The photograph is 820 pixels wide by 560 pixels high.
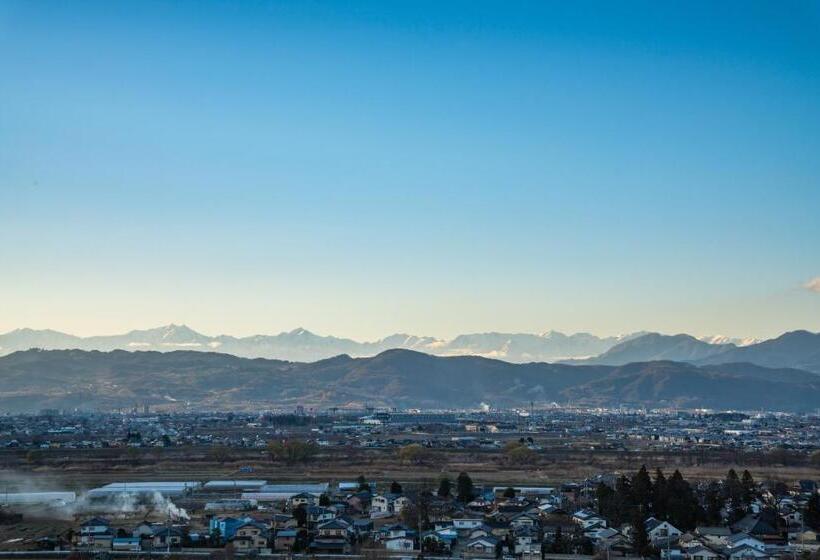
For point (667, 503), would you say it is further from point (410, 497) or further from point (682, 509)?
point (410, 497)

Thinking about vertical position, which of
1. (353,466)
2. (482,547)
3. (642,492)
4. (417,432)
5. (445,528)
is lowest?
(482,547)

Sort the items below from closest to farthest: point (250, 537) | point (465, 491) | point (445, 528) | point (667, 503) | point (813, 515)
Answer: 1. point (250, 537)
2. point (813, 515)
3. point (445, 528)
4. point (667, 503)
5. point (465, 491)

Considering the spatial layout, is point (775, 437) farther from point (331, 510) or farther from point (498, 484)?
point (331, 510)

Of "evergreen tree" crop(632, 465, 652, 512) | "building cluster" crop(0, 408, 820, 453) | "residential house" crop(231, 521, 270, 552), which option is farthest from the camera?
"building cluster" crop(0, 408, 820, 453)

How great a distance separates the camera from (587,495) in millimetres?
24516

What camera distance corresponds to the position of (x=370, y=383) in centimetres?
11156

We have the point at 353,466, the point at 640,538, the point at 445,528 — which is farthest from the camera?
the point at 353,466

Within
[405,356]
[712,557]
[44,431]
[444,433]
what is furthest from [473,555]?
[405,356]

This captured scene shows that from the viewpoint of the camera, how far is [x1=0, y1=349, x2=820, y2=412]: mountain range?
326 feet

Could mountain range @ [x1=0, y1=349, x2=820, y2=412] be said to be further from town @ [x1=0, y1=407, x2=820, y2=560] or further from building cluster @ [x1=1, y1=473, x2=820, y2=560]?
building cluster @ [x1=1, y1=473, x2=820, y2=560]

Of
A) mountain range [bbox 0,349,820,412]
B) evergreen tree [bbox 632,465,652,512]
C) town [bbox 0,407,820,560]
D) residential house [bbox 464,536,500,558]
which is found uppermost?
mountain range [bbox 0,349,820,412]

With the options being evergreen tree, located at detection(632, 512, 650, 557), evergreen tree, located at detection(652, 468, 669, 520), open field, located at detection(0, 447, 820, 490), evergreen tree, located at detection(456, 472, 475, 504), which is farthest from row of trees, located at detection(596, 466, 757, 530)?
open field, located at detection(0, 447, 820, 490)

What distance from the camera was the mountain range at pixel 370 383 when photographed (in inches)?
3910

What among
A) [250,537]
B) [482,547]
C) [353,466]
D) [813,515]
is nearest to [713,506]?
[813,515]
